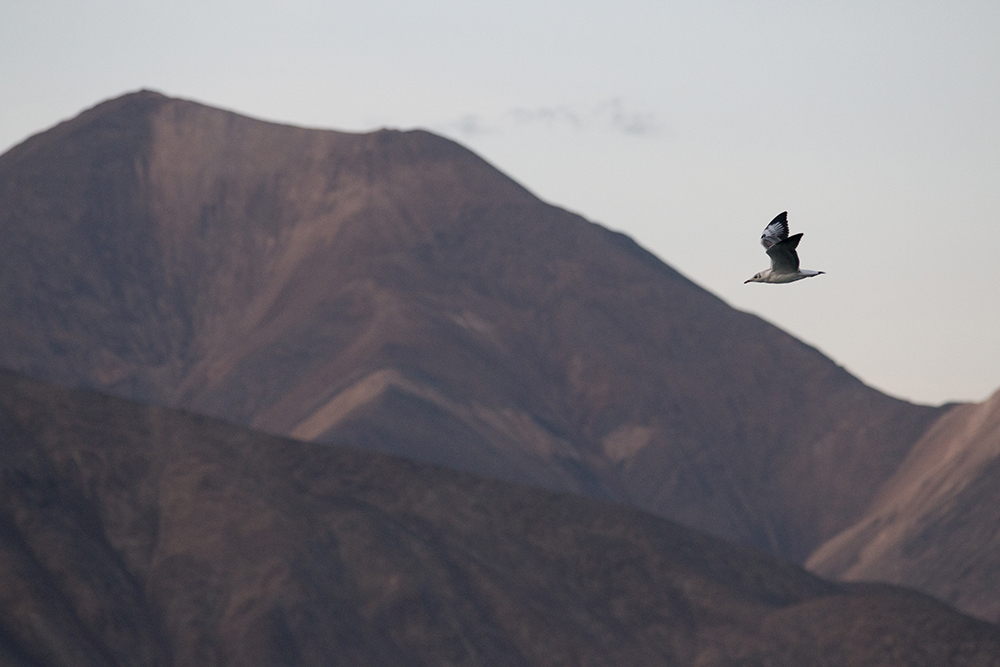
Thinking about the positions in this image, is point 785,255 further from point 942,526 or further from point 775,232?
point 942,526

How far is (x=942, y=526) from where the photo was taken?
9462 cm

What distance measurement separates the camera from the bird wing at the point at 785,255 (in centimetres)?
1941

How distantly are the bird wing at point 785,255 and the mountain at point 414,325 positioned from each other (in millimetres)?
71055

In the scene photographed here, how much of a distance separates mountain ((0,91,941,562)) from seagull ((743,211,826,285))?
70748 mm

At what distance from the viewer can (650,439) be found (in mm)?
111000

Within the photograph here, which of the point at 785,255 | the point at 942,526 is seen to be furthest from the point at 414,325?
the point at 785,255

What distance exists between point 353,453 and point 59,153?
71.5m

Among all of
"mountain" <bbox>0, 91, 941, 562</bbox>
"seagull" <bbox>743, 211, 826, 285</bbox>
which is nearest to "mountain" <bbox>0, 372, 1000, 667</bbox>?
"mountain" <bbox>0, 91, 941, 562</bbox>

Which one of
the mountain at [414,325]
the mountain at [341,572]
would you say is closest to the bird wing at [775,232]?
the mountain at [341,572]

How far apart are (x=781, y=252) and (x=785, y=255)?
11cm

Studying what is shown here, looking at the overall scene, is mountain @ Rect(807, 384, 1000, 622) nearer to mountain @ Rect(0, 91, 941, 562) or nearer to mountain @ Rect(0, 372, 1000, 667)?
mountain @ Rect(0, 91, 941, 562)

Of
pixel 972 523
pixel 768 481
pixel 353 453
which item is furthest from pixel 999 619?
pixel 353 453

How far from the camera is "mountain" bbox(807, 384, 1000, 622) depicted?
296ft

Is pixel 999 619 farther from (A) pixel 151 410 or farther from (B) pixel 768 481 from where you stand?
(A) pixel 151 410
